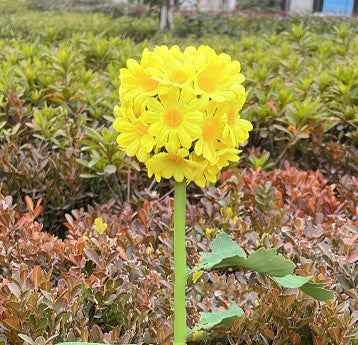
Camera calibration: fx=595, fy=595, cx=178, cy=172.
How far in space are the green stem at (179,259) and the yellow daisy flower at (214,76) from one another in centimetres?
22

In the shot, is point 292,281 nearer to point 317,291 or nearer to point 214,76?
point 317,291

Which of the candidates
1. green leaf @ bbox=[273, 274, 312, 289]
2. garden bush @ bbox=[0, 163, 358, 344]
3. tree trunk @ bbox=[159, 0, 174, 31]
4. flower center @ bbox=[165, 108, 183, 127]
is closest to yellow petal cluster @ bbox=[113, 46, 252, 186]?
flower center @ bbox=[165, 108, 183, 127]

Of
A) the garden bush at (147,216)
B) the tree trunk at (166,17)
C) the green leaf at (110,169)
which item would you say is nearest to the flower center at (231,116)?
the garden bush at (147,216)

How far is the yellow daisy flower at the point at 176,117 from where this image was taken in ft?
4.20

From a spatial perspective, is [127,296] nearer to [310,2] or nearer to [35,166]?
[35,166]

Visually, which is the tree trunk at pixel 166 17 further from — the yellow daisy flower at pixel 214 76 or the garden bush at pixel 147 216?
the yellow daisy flower at pixel 214 76

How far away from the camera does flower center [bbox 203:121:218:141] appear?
1.32 m

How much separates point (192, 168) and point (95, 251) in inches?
29.2

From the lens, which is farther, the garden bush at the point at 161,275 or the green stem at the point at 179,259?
the garden bush at the point at 161,275

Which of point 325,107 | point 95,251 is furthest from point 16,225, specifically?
point 325,107

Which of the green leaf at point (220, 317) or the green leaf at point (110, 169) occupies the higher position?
the green leaf at point (220, 317)

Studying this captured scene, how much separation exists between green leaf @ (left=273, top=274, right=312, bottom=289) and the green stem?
229 mm

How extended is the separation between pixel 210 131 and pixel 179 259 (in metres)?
0.31

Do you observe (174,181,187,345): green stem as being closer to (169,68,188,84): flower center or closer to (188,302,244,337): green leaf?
(188,302,244,337): green leaf
